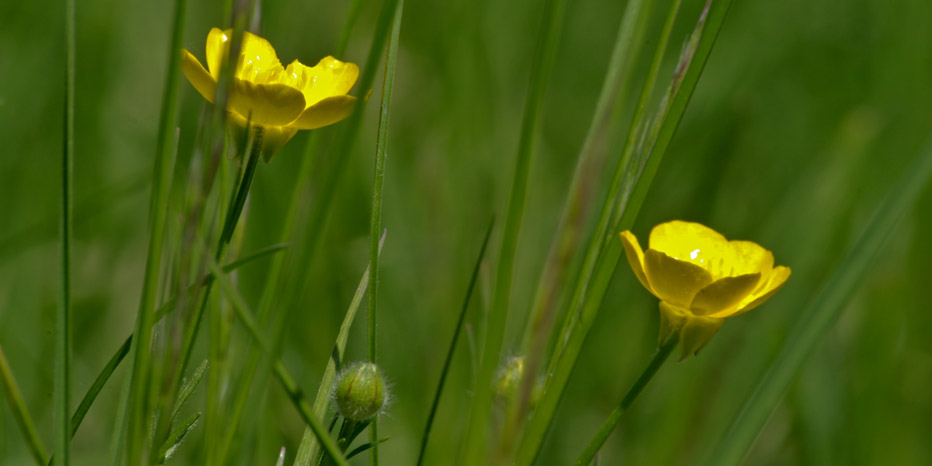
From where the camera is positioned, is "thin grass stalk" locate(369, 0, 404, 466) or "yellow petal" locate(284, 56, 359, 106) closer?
"thin grass stalk" locate(369, 0, 404, 466)

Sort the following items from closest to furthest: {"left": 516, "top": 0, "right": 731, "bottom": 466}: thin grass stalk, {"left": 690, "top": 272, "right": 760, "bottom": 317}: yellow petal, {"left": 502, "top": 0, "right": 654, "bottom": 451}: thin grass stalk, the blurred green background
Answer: {"left": 502, "top": 0, "right": 654, "bottom": 451}: thin grass stalk
{"left": 516, "top": 0, "right": 731, "bottom": 466}: thin grass stalk
{"left": 690, "top": 272, "right": 760, "bottom": 317}: yellow petal
the blurred green background

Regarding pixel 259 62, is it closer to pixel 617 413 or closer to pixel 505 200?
pixel 617 413

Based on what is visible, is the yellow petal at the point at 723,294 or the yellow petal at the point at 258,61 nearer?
the yellow petal at the point at 723,294

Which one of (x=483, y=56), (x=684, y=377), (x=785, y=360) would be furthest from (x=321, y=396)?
(x=483, y=56)

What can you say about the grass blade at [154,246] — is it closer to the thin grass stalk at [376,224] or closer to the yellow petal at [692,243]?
the thin grass stalk at [376,224]

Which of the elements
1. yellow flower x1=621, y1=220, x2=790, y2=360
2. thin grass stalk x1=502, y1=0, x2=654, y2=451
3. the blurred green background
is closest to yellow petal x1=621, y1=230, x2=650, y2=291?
yellow flower x1=621, y1=220, x2=790, y2=360

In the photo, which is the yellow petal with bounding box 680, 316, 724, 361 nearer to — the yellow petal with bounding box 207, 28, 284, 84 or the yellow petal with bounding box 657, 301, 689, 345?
the yellow petal with bounding box 657, 301, 689, 345

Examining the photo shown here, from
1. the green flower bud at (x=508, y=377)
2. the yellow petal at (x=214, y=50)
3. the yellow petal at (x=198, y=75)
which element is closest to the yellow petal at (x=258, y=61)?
the yellow petal at (x=214, y=50)
